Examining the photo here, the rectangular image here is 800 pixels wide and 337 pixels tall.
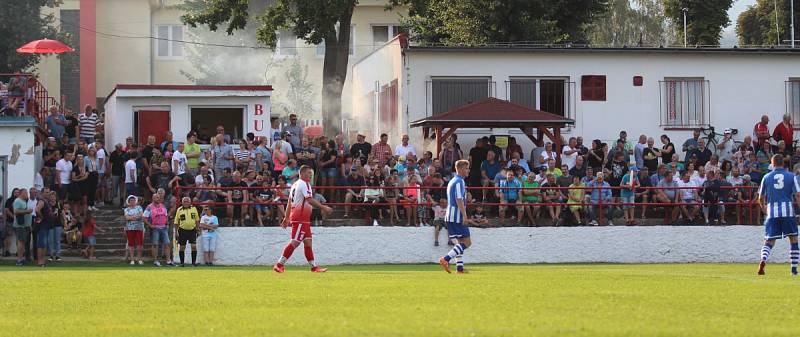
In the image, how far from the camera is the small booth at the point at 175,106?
36.5 m

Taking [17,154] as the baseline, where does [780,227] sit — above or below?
below

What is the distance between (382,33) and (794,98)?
28.8 m

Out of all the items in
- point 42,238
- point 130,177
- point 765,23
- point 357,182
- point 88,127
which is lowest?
point 42,238

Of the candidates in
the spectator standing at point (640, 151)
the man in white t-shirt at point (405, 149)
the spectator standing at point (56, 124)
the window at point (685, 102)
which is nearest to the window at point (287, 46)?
the window at point (685, 102)

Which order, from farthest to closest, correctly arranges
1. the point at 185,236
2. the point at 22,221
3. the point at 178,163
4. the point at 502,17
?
the point at 502,17 < the point at 178,163 < the point at 185,236 < the point at 22,221

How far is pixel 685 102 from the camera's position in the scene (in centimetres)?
3859

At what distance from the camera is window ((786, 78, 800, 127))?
39.0m

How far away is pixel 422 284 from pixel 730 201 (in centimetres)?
1789

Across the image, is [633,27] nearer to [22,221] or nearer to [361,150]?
[361,150]

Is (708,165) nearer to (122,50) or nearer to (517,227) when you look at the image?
(517,227)

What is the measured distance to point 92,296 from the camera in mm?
16344

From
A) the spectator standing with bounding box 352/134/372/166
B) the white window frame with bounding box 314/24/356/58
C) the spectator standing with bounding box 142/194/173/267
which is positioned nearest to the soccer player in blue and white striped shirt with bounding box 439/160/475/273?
the spectator standing with bounding box 142/194/173/267

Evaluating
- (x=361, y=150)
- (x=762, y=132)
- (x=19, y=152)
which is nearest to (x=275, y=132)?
(x=361, y=150)

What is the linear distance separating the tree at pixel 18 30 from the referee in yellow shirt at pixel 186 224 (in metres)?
27.9
